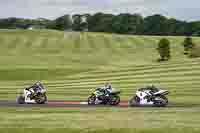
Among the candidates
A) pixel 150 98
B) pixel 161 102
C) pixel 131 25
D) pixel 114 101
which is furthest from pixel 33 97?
pixel 131 25

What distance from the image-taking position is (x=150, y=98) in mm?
32219

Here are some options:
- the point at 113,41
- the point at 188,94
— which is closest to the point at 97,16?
the point at 113,41

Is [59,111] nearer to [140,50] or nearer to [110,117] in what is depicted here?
[110,117]

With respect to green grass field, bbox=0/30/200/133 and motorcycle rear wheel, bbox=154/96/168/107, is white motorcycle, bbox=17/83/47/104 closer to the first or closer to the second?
green grass field, bbox=0/30/200/133

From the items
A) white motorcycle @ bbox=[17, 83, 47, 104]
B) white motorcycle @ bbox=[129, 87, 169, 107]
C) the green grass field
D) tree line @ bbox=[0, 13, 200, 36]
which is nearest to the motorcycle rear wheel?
white motorcycle @ bbox=[129, 87, 169, 107]

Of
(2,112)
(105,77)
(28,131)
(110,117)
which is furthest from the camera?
(105,77)

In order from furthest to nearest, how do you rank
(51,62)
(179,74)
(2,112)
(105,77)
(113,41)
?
(113,41), (51,62), (105,77), (179,74), (2,112)

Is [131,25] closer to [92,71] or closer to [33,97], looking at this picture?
[92,71]

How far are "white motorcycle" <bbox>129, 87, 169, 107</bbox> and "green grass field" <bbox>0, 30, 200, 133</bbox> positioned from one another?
7.89 feet

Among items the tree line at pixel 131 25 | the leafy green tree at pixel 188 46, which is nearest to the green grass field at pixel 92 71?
the leafy green tree at pixel 188 46

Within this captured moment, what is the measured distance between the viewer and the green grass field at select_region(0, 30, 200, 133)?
23594mm

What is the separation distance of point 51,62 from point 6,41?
25.8 metres

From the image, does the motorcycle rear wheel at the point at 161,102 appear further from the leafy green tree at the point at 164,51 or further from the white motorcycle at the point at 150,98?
the leafy green tree at the point at 164,51

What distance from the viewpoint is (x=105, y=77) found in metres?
59.4
